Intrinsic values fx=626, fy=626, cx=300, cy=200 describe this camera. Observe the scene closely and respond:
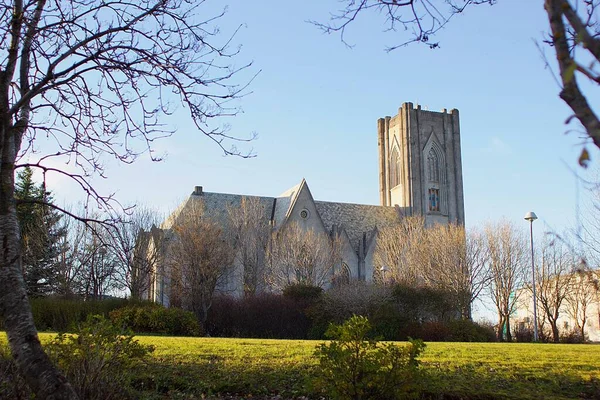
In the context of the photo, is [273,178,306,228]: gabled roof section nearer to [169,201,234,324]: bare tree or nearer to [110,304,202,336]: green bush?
[169,201,234,324]: bare tree

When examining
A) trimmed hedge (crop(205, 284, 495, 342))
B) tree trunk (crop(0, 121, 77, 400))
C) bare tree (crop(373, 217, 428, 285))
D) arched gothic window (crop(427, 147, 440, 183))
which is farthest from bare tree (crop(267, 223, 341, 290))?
tree trunk (crop(0, 121, 77, 400))

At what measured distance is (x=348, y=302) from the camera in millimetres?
27438

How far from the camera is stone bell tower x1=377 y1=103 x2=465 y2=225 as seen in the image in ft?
205

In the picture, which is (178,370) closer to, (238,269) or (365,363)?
(365,363)

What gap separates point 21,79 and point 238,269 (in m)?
40.1

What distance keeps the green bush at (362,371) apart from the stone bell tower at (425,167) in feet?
180

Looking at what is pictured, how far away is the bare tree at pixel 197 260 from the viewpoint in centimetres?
3162

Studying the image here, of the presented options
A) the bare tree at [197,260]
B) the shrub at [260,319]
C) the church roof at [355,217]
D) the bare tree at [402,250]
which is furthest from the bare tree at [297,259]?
the shrub at [260,319]

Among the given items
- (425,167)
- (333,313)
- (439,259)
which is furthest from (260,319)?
(425,167)

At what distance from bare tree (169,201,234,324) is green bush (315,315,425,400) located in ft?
76.4

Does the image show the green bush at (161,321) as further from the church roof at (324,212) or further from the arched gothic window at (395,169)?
the arched gothic window at (395,169)

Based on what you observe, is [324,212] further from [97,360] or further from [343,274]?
[97,360]

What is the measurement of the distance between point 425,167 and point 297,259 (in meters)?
23.9

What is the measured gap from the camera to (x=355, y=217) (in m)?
58.9
